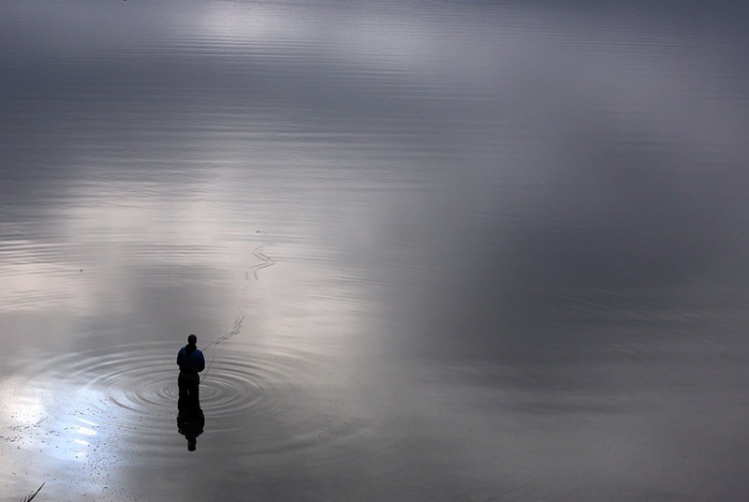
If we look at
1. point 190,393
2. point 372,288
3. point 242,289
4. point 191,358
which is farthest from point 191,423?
point 372,288

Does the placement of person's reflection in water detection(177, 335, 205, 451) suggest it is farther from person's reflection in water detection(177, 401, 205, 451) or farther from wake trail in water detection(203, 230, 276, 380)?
wake trail in water detection(203, 230, 276, 380)

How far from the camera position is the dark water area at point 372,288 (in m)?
18.2

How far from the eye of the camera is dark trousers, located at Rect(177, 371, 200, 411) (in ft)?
61.3

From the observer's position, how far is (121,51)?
6656 cm

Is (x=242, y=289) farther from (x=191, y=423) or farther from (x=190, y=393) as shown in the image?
(x=191, y=423)

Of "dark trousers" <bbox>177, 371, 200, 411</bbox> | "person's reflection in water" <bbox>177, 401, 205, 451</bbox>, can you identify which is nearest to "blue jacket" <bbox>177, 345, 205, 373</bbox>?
"dark trousers" <bbox>177, 371, 200, 411</bbox>

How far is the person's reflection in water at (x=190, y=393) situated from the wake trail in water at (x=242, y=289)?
5.23 feet

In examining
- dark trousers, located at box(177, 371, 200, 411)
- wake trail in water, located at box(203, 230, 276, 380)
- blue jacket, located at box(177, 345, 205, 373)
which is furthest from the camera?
wake trail in water, located at box(203, 230, 276, 380)

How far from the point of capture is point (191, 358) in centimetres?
1839

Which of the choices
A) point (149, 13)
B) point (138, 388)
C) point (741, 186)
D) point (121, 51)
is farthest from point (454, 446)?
point (149, 13)

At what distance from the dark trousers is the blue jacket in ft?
0.57

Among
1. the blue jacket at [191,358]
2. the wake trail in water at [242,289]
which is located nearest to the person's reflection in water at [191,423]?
the blue jacket at [191,358]

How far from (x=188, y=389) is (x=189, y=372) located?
40 cm

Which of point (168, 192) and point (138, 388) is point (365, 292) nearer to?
point (138, 388)
